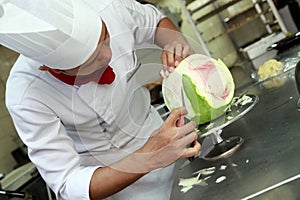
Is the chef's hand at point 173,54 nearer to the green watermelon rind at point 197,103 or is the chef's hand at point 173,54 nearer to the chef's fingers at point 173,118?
the green watermelon rind at point 197,103

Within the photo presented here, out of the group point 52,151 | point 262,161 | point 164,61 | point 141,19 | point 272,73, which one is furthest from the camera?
point 272,73

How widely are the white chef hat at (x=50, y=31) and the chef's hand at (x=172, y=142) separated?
0.24m

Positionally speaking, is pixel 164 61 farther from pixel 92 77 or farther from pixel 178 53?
pixel 92 77

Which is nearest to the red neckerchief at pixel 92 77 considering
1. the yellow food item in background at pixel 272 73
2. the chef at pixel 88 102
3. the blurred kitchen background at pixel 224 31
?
the chef at pixel 88 102

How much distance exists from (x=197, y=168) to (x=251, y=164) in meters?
0.17

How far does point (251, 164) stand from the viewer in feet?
2.73

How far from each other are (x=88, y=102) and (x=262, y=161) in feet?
1.67

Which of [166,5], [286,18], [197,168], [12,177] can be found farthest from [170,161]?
[166,5]

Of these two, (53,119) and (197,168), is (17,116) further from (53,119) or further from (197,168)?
(197,168)

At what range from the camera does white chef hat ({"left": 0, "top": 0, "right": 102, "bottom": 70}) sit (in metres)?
0.89

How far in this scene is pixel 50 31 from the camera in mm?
902

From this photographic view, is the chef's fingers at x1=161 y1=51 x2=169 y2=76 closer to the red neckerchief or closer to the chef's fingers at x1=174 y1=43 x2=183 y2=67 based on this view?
the chef's fingers at x1=174 y1=43 x2=183 y2=67

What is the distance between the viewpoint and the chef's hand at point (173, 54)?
43.0 inches

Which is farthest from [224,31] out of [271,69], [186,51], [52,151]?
[52,151]
